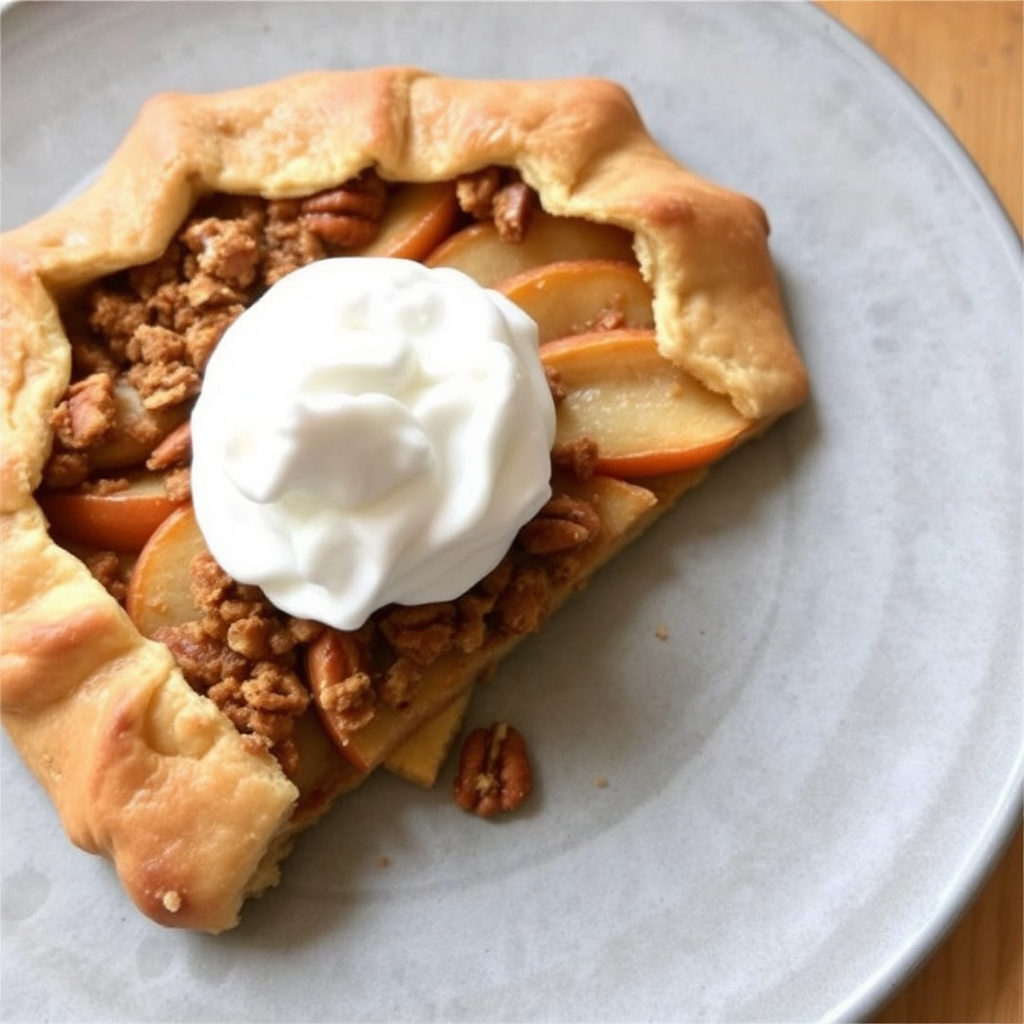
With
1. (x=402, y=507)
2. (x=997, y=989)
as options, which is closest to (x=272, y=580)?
(x=402, y=507)

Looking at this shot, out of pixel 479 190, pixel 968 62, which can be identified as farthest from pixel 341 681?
pixel 968 62

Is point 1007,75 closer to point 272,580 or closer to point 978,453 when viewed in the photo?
point 978,453

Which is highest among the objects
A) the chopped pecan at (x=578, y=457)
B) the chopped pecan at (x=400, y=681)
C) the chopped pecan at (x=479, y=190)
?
the chopped pecan at (x=479, y=190)

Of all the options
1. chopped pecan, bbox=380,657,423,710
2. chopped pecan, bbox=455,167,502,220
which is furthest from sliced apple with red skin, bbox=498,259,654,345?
chopped pecan, bbox=380,657,423,710

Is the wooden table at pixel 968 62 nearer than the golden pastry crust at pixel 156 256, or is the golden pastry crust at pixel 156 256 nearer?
the golden pastry crust at pixel 156 256

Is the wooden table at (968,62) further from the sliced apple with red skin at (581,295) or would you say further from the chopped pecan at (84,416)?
the chopped pecan at (84,416)

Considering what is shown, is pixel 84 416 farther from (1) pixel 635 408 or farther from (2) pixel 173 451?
(1) pixel 635 408

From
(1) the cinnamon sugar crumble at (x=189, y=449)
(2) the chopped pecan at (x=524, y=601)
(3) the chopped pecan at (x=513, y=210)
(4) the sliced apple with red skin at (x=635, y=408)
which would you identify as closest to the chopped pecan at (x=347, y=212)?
(1) the cinnamon sugar crumble at (x=189, y=449)
